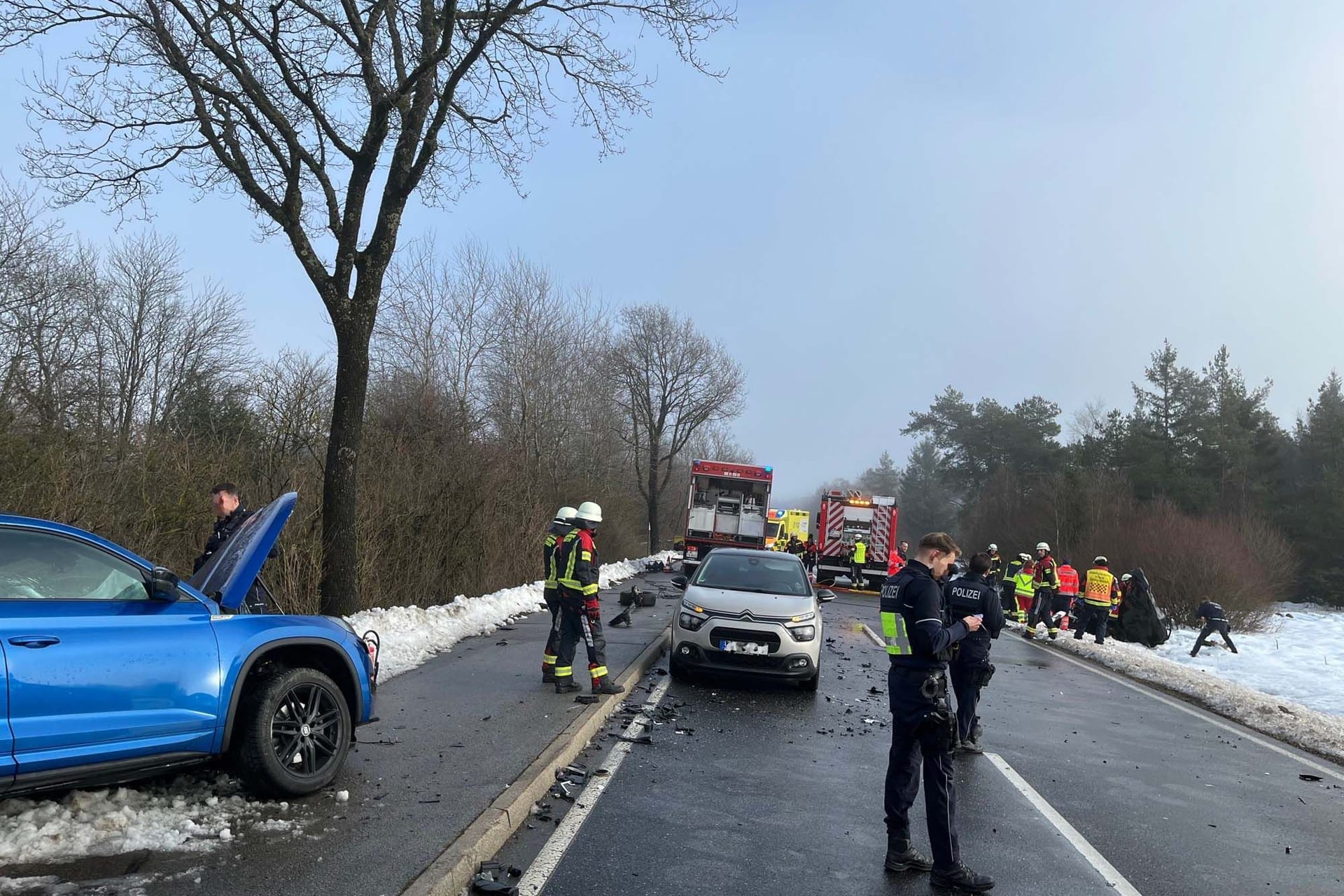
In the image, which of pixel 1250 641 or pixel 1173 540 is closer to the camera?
pixel 1250 641

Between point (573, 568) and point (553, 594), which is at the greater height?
point (573, 568)

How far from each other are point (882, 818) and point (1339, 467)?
49.0 m

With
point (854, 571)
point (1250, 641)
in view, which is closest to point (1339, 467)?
point (1250, 641)

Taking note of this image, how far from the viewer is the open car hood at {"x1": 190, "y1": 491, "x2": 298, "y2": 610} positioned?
17.1 feet

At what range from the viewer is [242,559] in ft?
17.4

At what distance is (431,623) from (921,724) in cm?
901

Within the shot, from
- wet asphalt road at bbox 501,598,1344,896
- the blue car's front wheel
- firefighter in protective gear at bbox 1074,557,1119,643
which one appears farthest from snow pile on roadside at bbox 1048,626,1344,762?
the blue car's front wheel

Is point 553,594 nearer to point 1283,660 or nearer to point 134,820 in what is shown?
point 134,820

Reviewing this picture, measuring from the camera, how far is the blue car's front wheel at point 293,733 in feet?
16.3

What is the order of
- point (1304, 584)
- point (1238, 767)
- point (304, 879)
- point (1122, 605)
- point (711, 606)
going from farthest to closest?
1. point (1304, 584)
2. point (1122, 605)
3. point (711, 606)
4. point (1238, 767)
5. point (304, 879)

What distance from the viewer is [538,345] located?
1202 inches

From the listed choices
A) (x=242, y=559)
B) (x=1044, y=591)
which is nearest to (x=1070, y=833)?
(x=242, y=559)

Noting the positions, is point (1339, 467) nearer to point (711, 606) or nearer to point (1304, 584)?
point (1304, 584)

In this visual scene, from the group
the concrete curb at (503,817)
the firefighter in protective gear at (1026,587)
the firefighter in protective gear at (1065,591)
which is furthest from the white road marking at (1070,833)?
the firefighter in protective gear at (1065,591)
